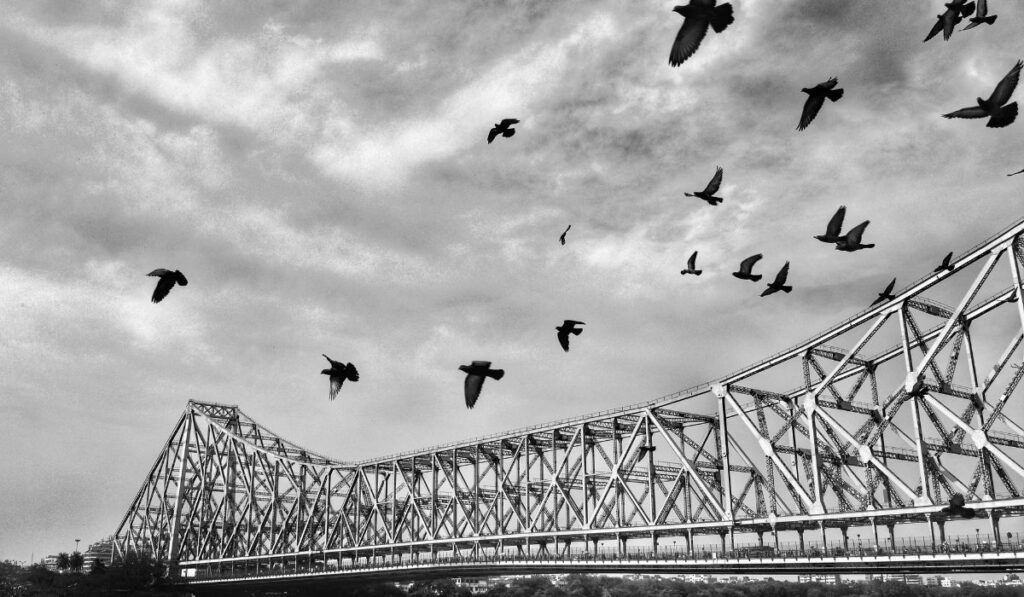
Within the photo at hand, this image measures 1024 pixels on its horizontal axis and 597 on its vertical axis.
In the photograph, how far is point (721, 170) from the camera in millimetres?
33031

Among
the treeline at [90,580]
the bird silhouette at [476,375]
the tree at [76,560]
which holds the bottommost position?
the treeline at [90,580]

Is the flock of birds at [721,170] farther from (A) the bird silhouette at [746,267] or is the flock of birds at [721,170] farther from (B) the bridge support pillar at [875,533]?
(B) the bridge support pillar at [875,533]

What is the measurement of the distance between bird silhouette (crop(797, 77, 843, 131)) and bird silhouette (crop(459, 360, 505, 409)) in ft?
36.5

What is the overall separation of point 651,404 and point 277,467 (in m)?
92.5

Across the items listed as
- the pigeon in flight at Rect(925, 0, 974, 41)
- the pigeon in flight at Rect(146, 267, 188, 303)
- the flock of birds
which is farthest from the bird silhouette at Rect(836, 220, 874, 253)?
the pigeon in flight at Rect(146, 267, 188, 303)

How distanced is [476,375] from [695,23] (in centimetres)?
1231

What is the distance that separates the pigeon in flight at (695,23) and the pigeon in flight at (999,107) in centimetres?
739

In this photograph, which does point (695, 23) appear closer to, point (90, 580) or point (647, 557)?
point (647, 557)

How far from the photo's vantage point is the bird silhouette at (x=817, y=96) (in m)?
26.0

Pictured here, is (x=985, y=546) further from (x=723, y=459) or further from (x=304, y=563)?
(x=304, y=563)

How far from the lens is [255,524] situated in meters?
178

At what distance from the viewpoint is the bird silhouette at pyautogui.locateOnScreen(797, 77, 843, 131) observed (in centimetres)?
2602

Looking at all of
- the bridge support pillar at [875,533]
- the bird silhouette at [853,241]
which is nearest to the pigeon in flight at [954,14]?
the bird silhouette at [853,241]

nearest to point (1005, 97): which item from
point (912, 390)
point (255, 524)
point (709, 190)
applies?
point (709, 190)
